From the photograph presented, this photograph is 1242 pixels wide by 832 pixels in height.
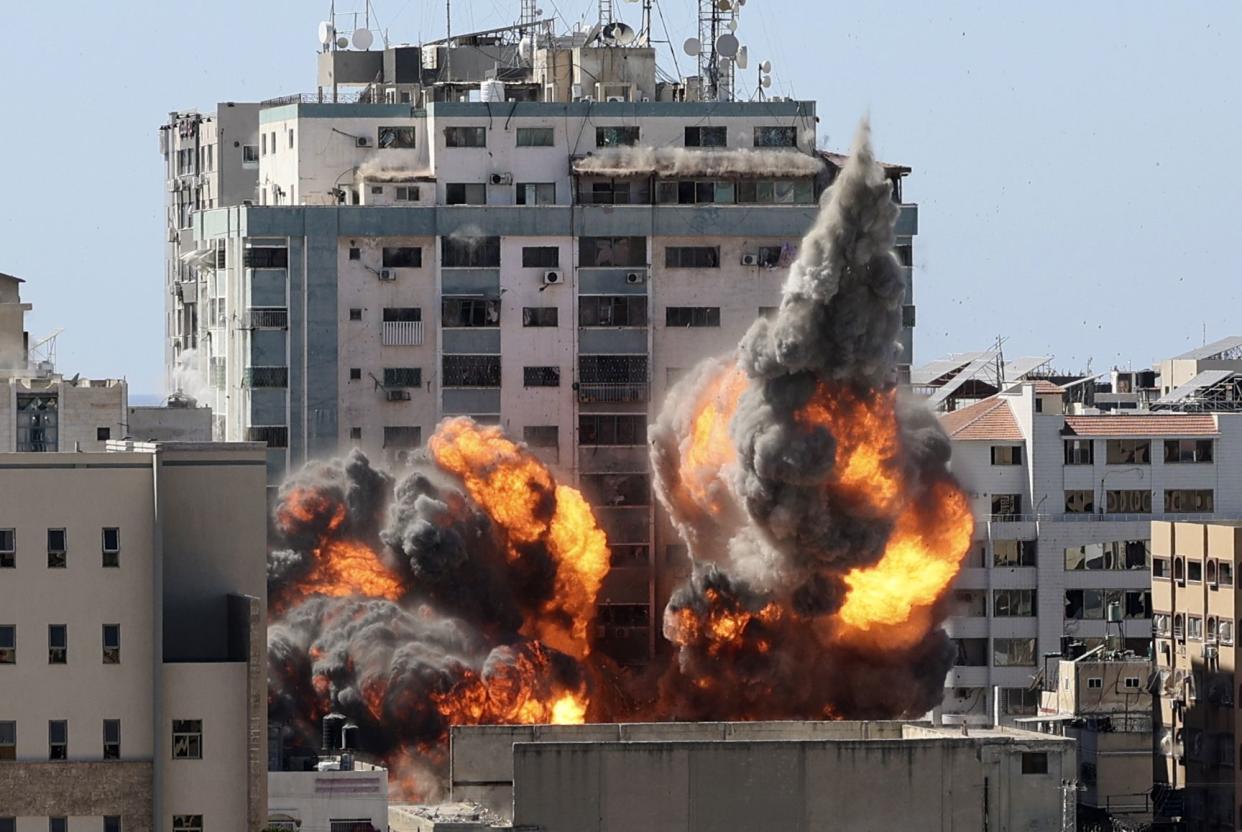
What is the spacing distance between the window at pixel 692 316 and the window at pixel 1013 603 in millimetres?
15359

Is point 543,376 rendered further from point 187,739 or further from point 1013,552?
point 187,739

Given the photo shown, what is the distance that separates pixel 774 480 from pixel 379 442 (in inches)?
997

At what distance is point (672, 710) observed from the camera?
445ft

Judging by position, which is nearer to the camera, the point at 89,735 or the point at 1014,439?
the point at 89,735

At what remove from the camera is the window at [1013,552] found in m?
153

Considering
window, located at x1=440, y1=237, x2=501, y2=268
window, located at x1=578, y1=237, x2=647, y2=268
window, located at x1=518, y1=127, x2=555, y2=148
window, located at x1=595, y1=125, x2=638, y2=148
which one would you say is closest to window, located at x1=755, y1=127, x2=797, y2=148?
window, located at x1=595, y1=125, x2=638, y2=148

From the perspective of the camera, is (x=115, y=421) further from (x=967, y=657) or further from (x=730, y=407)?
(x=967, y=657)

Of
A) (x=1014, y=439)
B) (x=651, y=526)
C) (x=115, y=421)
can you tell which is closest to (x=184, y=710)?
(x=115, y=421)

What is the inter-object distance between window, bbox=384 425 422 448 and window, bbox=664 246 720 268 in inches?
461

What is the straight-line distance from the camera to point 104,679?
85.0 m

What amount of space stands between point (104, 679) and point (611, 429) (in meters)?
66.3

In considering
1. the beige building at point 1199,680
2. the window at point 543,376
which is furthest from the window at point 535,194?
the beige building at point 1199,680

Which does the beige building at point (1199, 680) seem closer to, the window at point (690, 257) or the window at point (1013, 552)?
the window at point (1013, 552)

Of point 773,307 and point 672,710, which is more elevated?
point 773,307
